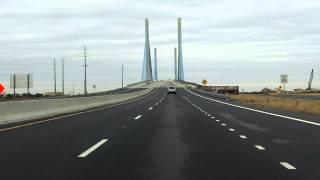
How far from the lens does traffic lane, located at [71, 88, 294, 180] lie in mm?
9352

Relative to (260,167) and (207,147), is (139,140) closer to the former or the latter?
(207,147)

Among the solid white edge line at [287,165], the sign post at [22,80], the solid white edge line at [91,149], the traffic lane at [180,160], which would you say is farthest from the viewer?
the sign post at [22,80]

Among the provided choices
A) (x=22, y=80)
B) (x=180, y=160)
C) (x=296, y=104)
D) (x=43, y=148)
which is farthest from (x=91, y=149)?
(x=22, y=80)

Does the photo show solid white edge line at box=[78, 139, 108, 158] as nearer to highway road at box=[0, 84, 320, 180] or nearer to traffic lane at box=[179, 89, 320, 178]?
highway road at box=[0, 84, 320, 180]

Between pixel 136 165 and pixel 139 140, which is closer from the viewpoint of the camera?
pixel 136 165

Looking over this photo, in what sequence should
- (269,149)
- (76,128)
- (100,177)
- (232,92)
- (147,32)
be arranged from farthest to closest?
(147,32), (232,92), (76,128), (269,149), (100,177)

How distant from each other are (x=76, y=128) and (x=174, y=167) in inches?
399

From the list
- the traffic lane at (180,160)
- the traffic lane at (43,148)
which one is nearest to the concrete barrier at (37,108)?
the traffic lane at (43,148)

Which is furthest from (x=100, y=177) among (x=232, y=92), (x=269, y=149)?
(x=232, y=92)

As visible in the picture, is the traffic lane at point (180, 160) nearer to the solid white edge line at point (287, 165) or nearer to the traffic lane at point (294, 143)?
the solid white edge line at point (287, 165)

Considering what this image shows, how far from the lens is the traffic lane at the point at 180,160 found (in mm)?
9352

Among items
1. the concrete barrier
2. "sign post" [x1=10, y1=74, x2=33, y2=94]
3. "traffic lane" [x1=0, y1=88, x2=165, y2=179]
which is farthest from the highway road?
"sign post" [x1=10, y1=74, x2=33, y2=94]

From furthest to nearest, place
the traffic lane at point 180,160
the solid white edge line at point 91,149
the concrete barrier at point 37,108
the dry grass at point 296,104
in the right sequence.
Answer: the dry grass at point 296,104 → the concrete barrier at point 37,108 → the solid white edge line at point 91,149 → the traffic lane at point 180,160

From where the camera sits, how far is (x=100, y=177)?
29.5ft
